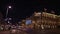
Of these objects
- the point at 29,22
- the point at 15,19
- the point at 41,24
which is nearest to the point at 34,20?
the point at 29,22

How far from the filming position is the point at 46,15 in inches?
1313

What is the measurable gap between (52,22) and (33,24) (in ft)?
13.3

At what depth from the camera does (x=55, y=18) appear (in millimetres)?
32625

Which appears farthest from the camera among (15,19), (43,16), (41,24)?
(15,19)

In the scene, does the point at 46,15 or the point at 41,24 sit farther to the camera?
the point at 46,15

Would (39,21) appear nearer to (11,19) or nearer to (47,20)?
(47,20)

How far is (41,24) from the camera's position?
99.1 feet

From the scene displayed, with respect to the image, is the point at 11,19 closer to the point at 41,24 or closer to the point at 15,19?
the point at 15,19

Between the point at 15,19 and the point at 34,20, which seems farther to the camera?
the point at 15,19

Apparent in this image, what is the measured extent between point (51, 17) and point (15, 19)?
25572 mm

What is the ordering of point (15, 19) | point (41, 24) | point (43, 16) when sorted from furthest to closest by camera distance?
point (15, 19), point (43, 16), point (41, 24)

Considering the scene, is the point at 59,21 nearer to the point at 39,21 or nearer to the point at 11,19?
the point at 39,21

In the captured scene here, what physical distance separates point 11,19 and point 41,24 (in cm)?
2877

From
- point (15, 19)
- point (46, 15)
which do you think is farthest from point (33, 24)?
point (15, 19)
